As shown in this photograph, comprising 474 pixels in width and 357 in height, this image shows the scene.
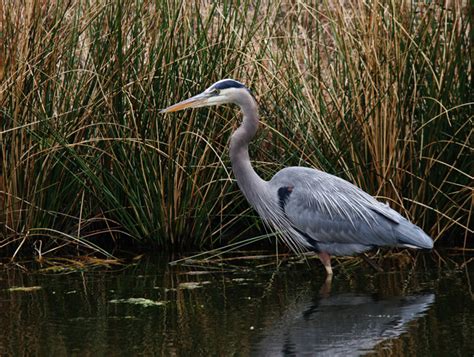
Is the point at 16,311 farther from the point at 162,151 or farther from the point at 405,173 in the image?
the point at 405,173

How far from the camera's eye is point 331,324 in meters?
5.49

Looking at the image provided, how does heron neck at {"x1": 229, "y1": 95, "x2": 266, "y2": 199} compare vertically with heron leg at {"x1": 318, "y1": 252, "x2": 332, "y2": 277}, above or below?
above

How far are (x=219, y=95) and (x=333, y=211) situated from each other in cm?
106

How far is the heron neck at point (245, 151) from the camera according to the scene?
6.78 metres

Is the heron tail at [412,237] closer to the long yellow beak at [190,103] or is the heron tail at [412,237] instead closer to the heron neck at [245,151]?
the heron neck at [245,151]

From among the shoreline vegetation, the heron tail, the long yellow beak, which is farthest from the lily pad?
the heron tail

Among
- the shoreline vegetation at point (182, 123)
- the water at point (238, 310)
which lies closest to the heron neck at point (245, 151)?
the shoreline vegetation at point (182, 123)

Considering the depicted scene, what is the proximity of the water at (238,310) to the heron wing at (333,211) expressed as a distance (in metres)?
0.27

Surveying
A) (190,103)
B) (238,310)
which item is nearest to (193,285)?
(238,310)

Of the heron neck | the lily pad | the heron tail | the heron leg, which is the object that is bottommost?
the lily pad

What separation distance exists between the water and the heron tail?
23 centimetres

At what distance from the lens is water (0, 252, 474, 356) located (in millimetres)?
5023

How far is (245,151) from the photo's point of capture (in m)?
6.82

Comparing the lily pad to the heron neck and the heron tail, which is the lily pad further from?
the heron tail
